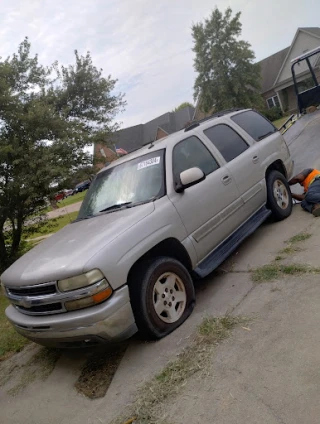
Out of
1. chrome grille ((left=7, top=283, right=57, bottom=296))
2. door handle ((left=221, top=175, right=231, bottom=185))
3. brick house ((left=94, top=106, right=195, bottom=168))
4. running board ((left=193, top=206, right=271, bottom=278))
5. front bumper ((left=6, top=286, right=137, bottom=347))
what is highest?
brick house ((left=94, top=106, right=195, bottom=168))

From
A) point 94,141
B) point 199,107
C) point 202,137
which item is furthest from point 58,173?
point 199,107

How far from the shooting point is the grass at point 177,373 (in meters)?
2.64

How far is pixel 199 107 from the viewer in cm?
4369

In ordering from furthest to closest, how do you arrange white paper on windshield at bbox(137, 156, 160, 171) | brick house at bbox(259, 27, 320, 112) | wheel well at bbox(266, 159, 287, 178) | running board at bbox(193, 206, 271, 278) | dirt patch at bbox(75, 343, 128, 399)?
1. brick house at bbox(259, 27, 320, 112)
2. wheel well at bbox(266, 159, 287, 178)
3. white paper on windshield at bbox(137, 156, 160, 171)
4. running board at bbox(193, 206, 271, 278)
5. dirt patch at bbox(75, 343, 128, 399)

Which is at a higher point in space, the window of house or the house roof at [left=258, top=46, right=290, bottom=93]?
the house roof at [left=258, top=46, right=290, bottom=93]

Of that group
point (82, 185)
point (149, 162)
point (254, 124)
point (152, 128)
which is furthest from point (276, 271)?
point (152, 128)

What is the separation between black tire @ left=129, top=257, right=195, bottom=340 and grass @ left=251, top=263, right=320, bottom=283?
98 centimetres

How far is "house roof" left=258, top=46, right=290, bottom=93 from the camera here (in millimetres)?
44031

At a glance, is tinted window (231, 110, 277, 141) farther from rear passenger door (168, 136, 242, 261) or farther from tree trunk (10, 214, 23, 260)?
tree trunk (10, 214, 23, 260)

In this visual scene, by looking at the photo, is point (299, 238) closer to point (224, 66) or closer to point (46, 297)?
point (46, 297)

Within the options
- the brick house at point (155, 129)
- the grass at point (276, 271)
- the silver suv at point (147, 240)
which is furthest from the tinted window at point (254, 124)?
the brick house at point (155, 129)

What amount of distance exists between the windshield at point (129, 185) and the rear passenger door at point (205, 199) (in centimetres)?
19

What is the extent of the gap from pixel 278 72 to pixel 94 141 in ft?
125

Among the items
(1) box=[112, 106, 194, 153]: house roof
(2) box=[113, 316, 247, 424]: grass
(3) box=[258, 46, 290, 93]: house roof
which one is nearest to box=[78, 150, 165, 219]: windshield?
(2) box=[113, 316, 247, 424]: grass
